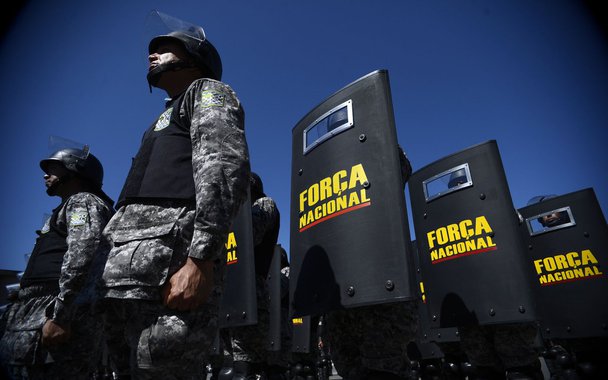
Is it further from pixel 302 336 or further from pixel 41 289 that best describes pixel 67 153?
pixel 302 336

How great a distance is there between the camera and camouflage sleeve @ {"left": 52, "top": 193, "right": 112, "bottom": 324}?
8.15 feet

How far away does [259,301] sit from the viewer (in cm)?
342

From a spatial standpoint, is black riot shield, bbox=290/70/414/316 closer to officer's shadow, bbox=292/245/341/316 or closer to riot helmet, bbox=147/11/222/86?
officer's shadow, bbox=292/245/341/316

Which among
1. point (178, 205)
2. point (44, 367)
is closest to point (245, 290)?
point (178, 205)

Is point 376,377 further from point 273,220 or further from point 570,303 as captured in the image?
point 570,303

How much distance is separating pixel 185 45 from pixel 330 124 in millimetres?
1053

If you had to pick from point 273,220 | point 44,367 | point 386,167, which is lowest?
point 44,367

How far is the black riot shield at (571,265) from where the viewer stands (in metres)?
3.99

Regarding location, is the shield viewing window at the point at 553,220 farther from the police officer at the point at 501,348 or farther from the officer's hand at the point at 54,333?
the officer's hand at the point at 54,333

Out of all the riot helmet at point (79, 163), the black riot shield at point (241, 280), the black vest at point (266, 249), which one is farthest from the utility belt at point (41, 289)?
the black vest at point (266, 249)

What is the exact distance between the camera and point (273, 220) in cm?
365

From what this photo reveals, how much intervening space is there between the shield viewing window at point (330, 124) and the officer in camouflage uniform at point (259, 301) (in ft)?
2.79

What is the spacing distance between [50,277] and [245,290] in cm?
193

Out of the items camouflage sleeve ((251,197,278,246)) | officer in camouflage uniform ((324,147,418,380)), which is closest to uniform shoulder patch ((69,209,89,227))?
camouflage sleeve ((251,197,278,246))
